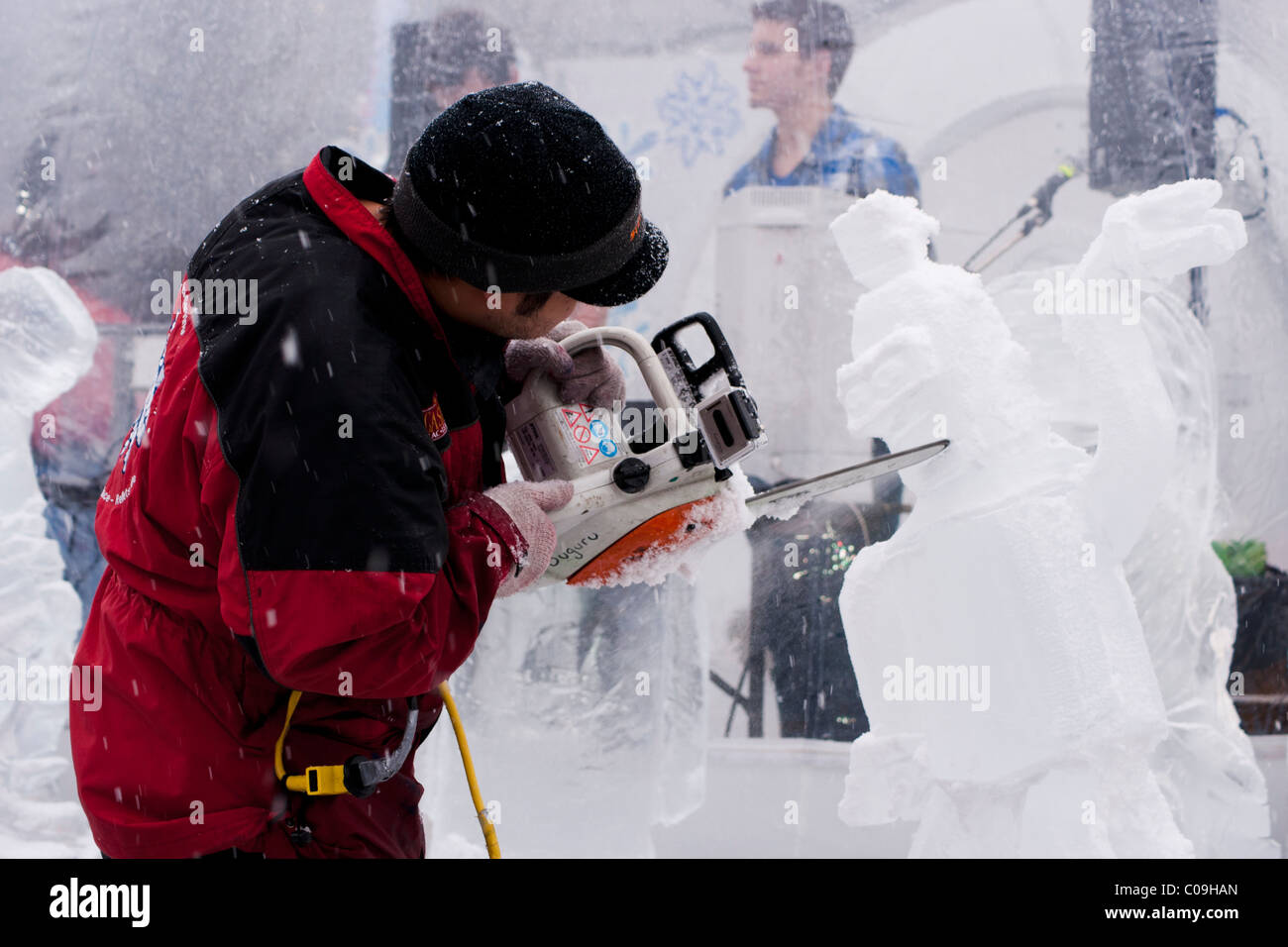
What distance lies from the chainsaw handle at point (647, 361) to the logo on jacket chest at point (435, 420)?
1.54 ft

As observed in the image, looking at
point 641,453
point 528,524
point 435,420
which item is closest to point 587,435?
point 641,453

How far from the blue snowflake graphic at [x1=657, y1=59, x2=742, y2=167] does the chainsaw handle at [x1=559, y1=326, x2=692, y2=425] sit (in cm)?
173

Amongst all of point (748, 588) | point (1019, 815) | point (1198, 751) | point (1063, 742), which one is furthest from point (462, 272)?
point (1198, 751)

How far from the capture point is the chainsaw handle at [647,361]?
1700mm

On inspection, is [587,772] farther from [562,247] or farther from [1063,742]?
[562,247]

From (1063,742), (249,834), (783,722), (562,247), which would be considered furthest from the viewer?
(783,722)

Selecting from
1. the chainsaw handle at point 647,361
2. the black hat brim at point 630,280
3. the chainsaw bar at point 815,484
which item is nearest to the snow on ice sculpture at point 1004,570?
the chainsaw bar at point 815,484

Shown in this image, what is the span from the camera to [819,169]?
327 cm

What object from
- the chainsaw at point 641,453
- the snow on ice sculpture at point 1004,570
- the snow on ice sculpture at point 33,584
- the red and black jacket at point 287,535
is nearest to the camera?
the red and black jacket at point 287,535

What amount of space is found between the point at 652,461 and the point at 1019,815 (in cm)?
143

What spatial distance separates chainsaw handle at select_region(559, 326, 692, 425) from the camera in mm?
1700

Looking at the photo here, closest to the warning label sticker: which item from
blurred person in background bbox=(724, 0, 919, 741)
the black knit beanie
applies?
the black knit beanie

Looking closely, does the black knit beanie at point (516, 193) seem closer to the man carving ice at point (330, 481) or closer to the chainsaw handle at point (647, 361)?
the man carving ice at point (330, 481)

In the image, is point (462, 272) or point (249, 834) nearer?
point (462, 272)
